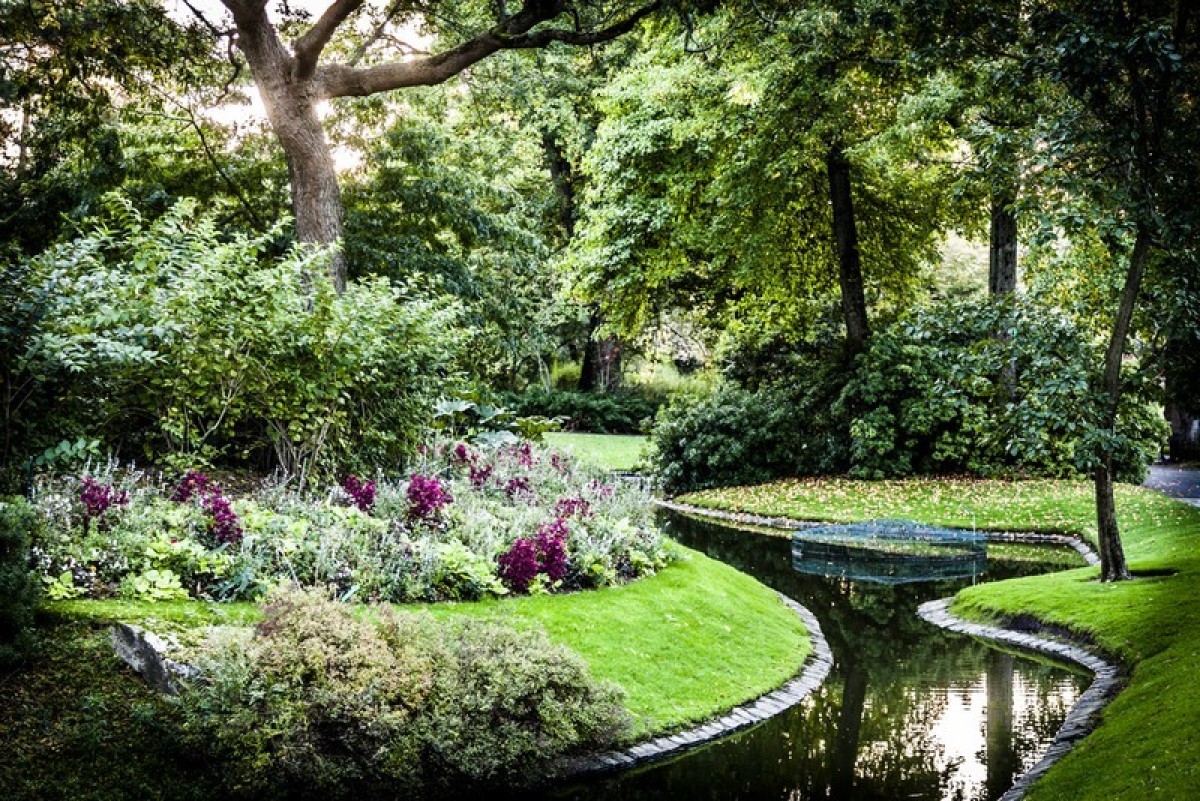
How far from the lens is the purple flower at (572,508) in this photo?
34.3ft

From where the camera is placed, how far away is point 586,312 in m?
30.3

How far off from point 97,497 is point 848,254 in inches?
761

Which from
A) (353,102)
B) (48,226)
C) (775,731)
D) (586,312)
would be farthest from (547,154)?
(775,731)

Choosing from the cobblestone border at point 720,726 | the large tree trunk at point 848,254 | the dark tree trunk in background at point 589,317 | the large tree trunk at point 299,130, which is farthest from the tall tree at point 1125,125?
the dark tree trunk in background at point 589,317

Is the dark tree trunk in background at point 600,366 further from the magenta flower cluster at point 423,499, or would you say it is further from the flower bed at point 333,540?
the magenta flower cluster at point 423,499

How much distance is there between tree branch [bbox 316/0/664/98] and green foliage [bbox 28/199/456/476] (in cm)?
422

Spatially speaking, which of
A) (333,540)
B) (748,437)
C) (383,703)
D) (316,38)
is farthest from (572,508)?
(748,437)

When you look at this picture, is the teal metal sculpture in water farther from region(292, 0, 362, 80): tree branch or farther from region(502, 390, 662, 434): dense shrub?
region(502, 390, 662, 434): dense shrub

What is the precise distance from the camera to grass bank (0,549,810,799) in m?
5.14

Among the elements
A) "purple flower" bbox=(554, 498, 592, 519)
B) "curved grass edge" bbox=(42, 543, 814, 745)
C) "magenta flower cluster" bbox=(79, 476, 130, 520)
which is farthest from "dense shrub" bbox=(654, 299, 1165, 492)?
"magenta flower cluster" bbox=(79, 476, 130, 520)

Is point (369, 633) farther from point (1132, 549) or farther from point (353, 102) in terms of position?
point (353, 102)

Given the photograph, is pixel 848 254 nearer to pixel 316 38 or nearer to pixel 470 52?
pixel 470 52

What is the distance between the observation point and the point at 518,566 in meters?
8.83

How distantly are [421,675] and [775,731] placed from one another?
346 centimetres
